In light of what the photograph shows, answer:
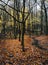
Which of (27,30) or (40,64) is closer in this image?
(40,64)

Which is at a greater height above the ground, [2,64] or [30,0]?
[30,0]

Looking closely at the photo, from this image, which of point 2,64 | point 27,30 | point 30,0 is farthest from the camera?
point 27,30

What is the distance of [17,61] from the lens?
1448cm

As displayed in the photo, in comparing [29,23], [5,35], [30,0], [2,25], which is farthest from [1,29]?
[29,23]

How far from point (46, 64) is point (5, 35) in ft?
74.9

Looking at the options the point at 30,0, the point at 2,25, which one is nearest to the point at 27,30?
the point at 30,0

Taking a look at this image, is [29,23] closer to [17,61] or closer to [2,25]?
[2,25]

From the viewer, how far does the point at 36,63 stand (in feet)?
45.5

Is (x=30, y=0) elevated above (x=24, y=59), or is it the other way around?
(x=30, y=0)

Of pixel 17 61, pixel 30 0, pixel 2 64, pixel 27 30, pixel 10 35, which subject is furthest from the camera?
pixel 27 30

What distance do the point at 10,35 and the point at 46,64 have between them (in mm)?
22255

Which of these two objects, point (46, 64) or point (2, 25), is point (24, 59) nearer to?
point (46, 64)

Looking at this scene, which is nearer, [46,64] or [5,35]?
[46,64]

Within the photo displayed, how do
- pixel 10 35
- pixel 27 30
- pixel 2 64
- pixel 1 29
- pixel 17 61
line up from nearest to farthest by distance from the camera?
pixel 2 64
pixel 17 61
pixel 10 35
pixel 1 29
pixel 27 30
